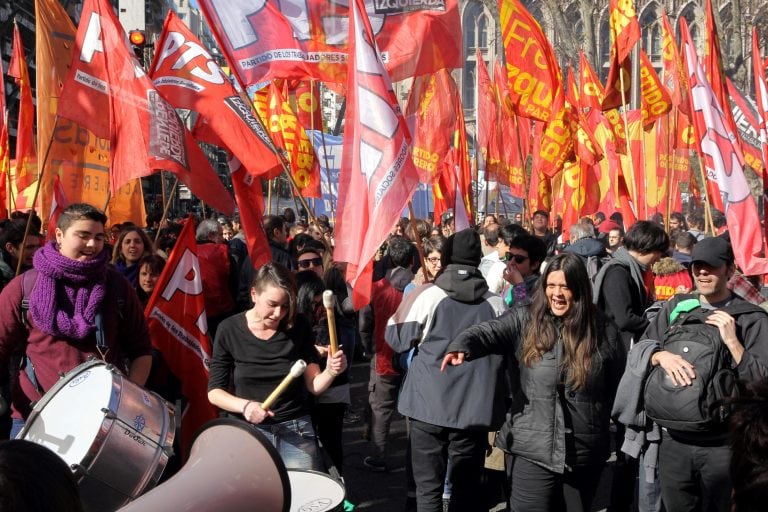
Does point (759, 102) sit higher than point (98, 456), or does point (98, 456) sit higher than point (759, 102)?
point (759, 102)

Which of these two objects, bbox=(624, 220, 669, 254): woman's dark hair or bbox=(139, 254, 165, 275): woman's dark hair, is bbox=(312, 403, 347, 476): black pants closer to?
bbox=(139, 254, 165, 275): woman's dark hair

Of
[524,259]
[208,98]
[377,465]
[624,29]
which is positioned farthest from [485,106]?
[524,259]

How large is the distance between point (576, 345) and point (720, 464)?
30.5 inches

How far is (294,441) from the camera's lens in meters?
4.38

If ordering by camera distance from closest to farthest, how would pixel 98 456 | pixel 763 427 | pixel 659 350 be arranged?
1. pixel 763 427
2. pixel 98 456
3. pixel 659 350

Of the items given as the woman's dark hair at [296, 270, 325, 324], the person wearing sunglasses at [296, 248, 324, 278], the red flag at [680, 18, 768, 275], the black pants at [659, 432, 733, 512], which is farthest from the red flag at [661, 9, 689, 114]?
the black pants at [659, 432, 733, 512]

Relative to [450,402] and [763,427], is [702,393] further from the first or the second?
[763,427]

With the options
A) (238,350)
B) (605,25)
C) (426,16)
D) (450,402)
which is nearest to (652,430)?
(450,402)

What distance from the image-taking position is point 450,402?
4836 mm

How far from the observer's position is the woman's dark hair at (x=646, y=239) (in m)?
5.92

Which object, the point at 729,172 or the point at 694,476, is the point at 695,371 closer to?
the point at 694,476

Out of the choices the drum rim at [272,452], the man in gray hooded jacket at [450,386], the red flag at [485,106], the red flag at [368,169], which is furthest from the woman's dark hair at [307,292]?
the red flag at [485,106]

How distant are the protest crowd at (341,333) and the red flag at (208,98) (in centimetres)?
2

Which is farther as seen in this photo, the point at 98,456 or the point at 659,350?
the point at 659,350
